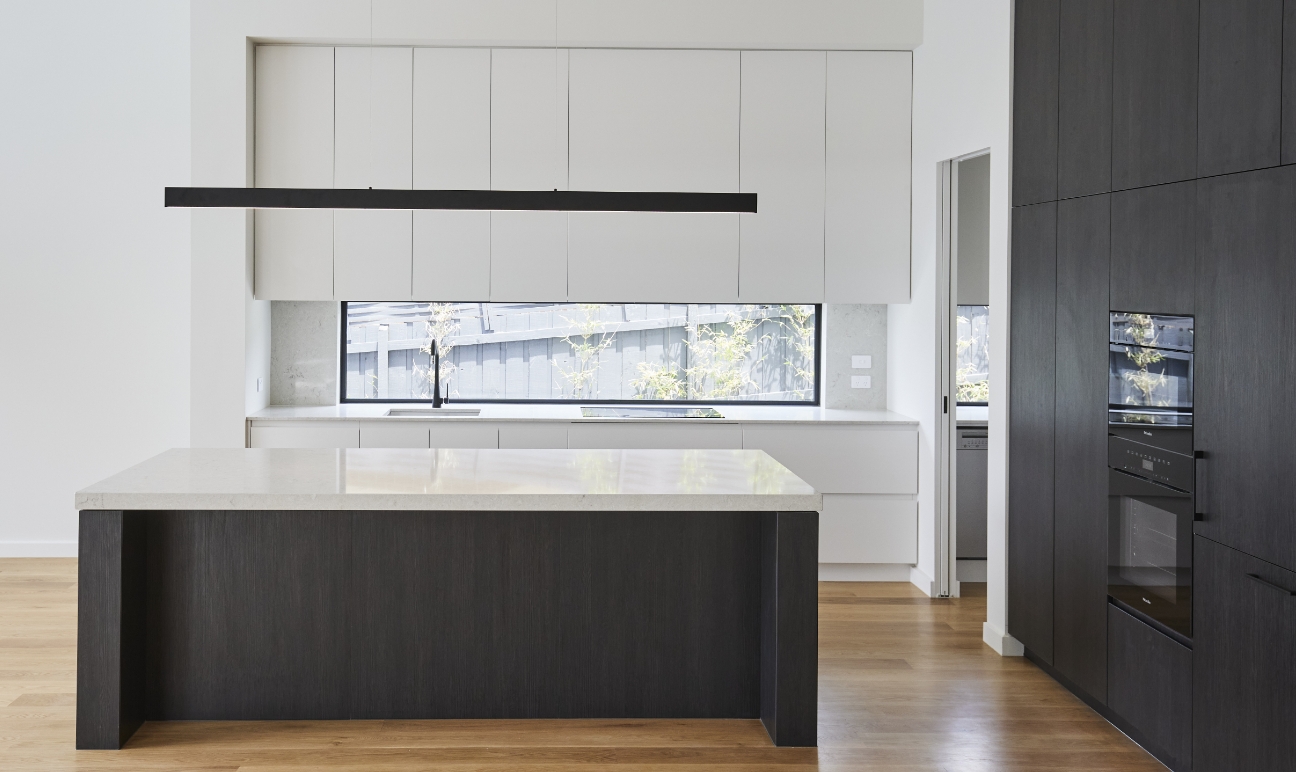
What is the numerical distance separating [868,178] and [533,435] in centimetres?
222

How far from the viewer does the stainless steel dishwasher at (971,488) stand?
15.8 feet

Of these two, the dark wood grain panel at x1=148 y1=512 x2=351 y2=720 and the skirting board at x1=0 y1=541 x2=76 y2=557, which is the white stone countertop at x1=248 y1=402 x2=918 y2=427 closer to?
the skirting board at x1=0 y1=541 x2=76 y2=557

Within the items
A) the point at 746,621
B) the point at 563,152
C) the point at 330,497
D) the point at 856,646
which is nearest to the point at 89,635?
the point at 330,497

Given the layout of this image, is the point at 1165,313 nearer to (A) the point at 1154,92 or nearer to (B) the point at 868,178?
(A) the point at 1154,92

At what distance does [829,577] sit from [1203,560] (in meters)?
2.52

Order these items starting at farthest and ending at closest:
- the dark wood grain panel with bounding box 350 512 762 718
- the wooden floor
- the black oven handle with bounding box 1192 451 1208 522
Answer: the dark wood grain panel with bounding box 350 512 762 718, the wooden floor, the black oven handle with bounding box 1192 451 1208 522

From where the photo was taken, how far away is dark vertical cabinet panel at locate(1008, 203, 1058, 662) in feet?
11.9

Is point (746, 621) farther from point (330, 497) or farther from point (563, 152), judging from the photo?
point (563, 152)

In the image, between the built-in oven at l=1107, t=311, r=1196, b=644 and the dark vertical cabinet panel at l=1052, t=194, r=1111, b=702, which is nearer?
the built-in oven at l=1107, t=311, r=1196, b=644

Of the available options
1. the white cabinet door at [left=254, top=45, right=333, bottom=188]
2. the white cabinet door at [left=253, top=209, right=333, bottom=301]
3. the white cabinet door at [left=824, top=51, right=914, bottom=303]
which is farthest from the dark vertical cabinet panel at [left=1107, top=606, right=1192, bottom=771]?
the white cabinet door at [left=254, top=45, right=333, bottom=188]

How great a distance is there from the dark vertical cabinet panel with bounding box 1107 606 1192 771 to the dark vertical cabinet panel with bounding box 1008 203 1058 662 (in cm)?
45

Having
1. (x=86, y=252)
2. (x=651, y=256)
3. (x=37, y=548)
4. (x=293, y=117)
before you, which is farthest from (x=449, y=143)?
(x=37, y=548)

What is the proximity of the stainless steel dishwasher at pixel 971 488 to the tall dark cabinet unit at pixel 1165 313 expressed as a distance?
92 centimetres

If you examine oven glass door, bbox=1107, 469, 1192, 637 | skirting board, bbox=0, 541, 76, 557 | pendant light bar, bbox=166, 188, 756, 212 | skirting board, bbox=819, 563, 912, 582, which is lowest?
skirting board, bbox=819, 563, 912, 582
